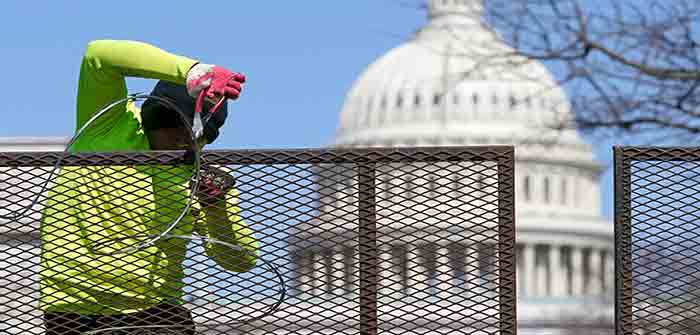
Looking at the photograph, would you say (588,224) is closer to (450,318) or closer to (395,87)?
(395,87)

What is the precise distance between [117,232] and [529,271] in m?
78.5

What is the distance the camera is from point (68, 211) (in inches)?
153

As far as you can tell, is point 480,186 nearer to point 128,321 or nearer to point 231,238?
point 231,238

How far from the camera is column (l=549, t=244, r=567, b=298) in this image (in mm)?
82188

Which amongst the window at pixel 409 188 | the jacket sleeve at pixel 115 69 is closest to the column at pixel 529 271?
the jacket sleeve at pixel 115 69

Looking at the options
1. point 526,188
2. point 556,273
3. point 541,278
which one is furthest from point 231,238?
point 526,188

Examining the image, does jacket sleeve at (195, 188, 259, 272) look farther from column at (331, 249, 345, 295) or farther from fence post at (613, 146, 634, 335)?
fence post at (613, 146, 634, 335)

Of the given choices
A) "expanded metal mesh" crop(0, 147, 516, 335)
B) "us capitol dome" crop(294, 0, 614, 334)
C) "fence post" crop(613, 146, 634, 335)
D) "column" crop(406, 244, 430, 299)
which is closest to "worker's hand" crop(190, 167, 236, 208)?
"expanded metal mesh" crop(0, 147, 516, 335)

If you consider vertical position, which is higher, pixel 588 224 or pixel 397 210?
pixel 397 210

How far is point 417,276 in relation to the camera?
12.5 ft

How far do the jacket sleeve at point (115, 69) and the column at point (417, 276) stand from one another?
0.57 meters

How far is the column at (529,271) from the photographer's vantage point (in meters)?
81.6

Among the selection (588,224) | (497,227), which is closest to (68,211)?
(497,227)

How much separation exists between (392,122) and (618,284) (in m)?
85.6
